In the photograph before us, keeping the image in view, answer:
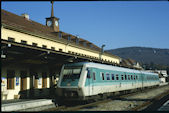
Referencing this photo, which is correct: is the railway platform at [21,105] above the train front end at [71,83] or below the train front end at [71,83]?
below

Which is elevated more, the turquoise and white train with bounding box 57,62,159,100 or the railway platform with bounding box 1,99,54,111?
the turquoise and white train with bounding box 57,62,159,100

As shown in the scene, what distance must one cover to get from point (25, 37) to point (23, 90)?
26.2ft

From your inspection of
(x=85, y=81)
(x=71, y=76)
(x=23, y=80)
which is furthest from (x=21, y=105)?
(x=23, y=80)

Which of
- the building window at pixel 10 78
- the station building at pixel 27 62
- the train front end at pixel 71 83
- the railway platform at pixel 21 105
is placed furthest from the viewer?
the building window at pixel 10 78

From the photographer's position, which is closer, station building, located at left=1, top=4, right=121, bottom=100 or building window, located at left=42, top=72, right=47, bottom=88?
station building, located at left=1, top=4, right=121, bottom=100

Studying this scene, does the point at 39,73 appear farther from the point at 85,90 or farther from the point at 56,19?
the point at 56,19

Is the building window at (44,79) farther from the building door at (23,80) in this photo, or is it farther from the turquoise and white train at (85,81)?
the turquoise and white train at (85,81)

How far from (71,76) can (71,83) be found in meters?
0.60

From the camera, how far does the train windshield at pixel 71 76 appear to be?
1398 centimetres

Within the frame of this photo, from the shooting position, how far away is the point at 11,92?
17766 millimetres

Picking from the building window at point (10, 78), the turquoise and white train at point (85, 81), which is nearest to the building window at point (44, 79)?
the building window at point (10, 78)

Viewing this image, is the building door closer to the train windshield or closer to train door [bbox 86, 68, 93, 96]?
the train windshield

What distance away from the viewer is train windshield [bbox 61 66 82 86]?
1398cm

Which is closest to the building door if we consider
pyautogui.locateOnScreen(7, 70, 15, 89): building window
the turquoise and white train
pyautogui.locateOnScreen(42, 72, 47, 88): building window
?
pyautogui.locateOnScreen(7, 70, 15, 89): building window
